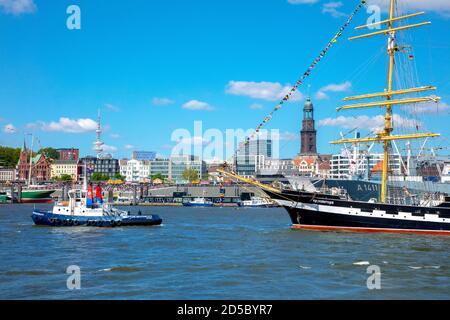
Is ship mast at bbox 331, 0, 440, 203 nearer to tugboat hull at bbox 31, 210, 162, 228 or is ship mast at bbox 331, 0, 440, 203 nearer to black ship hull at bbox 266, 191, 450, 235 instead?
black ship hull at bbox 266, 191, 450, 235

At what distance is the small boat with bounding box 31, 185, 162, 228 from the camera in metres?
62.6

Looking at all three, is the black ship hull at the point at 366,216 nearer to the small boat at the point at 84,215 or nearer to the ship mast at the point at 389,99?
the ship mast at the point at 389,99

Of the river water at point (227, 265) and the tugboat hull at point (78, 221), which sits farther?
the tugboat hull at point (78, 221)

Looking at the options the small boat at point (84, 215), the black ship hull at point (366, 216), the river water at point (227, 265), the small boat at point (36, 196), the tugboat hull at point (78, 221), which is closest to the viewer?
the river water at point (227, 265)

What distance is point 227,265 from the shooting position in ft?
110

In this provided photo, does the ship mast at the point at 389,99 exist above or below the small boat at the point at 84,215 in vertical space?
above

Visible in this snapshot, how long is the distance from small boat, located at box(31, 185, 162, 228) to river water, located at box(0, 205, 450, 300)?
8.87m

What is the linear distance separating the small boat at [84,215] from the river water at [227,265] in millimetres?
8875

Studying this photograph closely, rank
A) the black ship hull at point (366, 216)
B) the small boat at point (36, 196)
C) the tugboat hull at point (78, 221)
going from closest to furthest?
the black ship hull at point (366, 216) → the tugboat hull at point (78, 221) → the small boat at point (36, 196)

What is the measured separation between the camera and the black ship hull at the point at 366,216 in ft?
176

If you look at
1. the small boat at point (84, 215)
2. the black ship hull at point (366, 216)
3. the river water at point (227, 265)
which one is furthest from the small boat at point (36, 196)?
the black ship hull at point (366, 216)

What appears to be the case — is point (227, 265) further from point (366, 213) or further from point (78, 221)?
point (78, 221)

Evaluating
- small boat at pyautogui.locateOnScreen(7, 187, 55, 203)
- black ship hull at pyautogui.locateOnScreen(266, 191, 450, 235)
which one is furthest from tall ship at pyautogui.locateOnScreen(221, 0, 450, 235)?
small boat at pyautogui.locateOnScreen(7, 187, 55, 203)
